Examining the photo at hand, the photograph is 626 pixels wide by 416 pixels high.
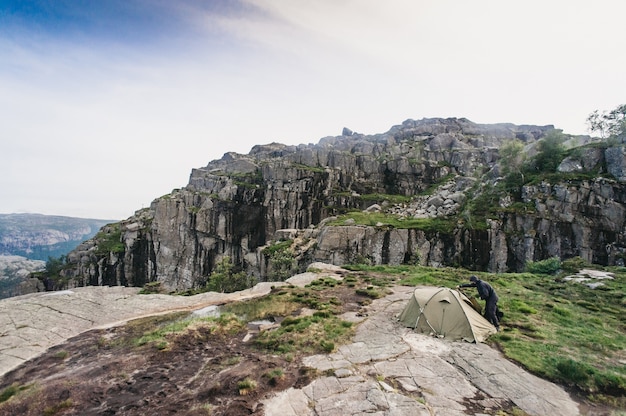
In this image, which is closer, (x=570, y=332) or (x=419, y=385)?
(x=419, y=385)

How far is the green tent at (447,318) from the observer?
14.2 metres

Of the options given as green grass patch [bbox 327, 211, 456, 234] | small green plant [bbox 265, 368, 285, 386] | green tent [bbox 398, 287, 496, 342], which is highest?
green grass patch [bbox 327, 211, 456, 234]

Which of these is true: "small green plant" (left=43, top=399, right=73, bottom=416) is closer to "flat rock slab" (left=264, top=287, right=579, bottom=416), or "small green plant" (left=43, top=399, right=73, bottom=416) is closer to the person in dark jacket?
"flat rock slab" (left=264, top=287, right=579, bottom=416)

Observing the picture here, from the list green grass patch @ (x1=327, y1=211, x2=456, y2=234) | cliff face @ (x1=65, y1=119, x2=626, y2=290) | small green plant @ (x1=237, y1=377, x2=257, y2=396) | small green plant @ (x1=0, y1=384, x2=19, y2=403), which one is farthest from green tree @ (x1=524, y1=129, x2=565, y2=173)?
small green plant @ (x1=0, y1=384, x2=19, y2=403)

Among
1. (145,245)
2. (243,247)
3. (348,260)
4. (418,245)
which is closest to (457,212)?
(418,245)

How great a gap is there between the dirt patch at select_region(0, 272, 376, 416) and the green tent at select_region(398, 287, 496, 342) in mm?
7105

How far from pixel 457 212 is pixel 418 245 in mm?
14220

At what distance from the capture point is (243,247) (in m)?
96.0

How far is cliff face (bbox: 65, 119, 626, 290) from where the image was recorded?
1832 inches

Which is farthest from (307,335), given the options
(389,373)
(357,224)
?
(357,224)

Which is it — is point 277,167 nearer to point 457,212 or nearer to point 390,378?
point 457,212

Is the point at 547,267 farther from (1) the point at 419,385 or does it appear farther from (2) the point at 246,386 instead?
(2) the point at 246,386

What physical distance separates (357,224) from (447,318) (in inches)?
1620

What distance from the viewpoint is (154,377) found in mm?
12031
